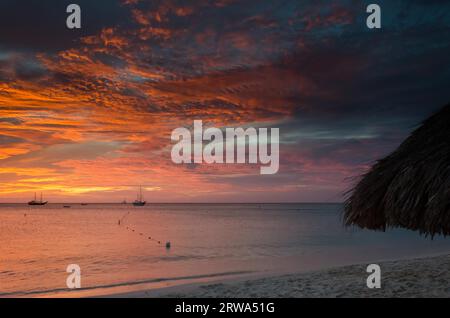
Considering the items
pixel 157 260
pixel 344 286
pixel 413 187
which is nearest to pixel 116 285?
pixel 157 260

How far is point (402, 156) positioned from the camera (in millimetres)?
8055

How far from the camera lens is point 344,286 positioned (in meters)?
12.8

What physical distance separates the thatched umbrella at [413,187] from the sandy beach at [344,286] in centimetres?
401

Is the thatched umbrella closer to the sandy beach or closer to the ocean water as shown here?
the sandy beach

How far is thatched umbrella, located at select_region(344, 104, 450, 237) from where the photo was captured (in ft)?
22.4

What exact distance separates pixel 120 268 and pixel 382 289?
1888 cm

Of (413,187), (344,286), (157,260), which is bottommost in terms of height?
(157,260)

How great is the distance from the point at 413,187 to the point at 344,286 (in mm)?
6657

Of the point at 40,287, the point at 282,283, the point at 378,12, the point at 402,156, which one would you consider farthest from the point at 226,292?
the point at 40,287

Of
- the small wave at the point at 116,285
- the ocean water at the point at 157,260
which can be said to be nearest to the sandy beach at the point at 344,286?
the small wave at the point at 116,285

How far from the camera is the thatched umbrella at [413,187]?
6.82 meters

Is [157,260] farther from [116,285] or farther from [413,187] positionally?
[413,187]

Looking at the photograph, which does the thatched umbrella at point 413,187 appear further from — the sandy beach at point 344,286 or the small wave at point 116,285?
the small wave at point 116,285
